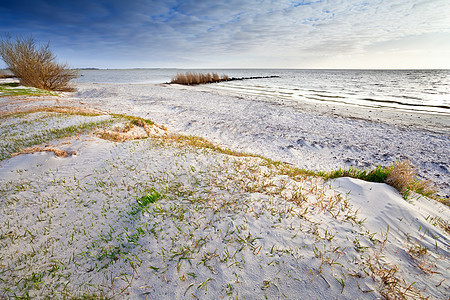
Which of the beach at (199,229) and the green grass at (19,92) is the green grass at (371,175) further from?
the green grass at (19,92)

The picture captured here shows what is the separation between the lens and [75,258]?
8.10ft

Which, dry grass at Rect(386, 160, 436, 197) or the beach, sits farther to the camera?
dry grass at Rect(386, 160, 436, 197)

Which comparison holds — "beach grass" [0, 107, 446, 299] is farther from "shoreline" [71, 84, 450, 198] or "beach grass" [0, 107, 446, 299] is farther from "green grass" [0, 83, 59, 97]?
"green grass" [0, 83, 59, 97]

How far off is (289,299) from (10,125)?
11.4 meters

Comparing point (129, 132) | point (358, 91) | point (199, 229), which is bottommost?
point (199, 229)

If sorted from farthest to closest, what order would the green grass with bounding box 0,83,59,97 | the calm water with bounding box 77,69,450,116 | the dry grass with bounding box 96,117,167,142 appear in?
the calm water with bounding box 77,69,450,116
the green grass with bounding box 0,83,59,97
the dry grass with bounding box 96,117,167,142

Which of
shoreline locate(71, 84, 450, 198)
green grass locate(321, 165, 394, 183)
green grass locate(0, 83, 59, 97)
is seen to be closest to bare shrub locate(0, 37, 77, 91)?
green grass locate(0, 83, 59, 97)

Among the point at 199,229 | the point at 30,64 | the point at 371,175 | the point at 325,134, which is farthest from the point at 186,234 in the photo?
the point at 30,64

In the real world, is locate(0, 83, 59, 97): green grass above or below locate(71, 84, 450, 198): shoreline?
above

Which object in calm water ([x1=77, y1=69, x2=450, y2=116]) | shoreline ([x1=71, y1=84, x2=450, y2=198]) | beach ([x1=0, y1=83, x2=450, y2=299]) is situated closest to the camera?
beach ([x1=0, y1=83, x2=450, y2=299])

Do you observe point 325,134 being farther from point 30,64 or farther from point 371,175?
point 30,64

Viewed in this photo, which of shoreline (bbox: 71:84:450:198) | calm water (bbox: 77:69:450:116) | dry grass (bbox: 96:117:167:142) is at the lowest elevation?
→ shoreline (bbox: 71:84:450:198)

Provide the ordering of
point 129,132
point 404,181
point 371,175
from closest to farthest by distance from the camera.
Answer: point 404,181
point 371,175
point 129,132

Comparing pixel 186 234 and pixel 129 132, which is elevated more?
pixel 129 132
